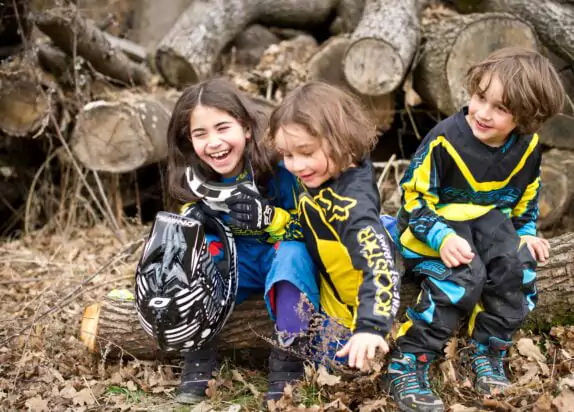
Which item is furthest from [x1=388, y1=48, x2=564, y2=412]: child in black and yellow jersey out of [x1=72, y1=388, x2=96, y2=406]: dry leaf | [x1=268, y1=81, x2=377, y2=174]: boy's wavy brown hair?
[x1=72, y1=388, x2=96, y2=406]: dry leaf

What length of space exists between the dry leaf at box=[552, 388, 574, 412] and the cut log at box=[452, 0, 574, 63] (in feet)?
10.0

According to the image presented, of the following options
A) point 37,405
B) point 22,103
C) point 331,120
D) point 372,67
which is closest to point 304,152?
point 331,120

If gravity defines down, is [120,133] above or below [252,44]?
below

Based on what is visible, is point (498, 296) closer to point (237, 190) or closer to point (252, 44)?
point (237, 190)

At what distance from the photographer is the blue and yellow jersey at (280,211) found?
10.1 feet

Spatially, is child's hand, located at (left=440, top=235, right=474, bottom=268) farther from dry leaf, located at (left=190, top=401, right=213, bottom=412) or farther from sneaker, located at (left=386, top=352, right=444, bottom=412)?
dry leaf, located at (left=190, top=401, right=213, bottom=412)

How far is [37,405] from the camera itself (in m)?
2.95

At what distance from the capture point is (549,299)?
3.16 m

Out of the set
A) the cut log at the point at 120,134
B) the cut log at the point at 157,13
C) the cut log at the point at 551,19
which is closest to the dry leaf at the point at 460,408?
the cut log at the point at 120,134

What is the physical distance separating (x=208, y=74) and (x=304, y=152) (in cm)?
303

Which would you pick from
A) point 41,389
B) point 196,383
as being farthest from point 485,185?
point 41,389

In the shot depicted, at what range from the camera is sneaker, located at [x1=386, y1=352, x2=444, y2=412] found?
2.65m

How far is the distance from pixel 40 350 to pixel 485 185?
2.50m

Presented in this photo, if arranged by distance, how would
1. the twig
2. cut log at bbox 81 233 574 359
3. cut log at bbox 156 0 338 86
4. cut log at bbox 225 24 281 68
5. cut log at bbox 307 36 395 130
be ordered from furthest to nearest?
cut log at bbox 225 24 281 68, cut log at bbox 156 0 338 86, cut log at bbox 307 36 395 130, the twig, cut log at bbox 81 233 574 359
